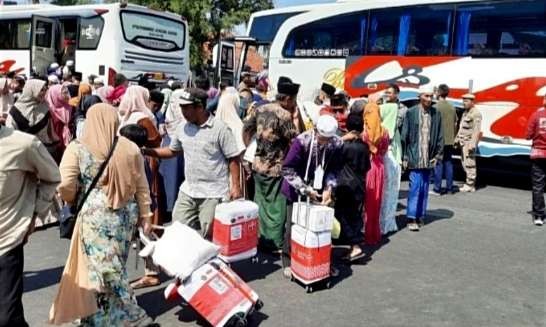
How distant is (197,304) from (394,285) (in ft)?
6.72

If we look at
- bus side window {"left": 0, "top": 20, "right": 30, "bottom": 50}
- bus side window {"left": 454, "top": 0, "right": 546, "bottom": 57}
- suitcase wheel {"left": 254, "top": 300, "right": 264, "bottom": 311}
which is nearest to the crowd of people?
suitcase wheel {"left": 254, "top": 300, "right": 264, "bottom": 311}

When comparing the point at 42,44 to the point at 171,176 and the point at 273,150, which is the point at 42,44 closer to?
the point at 171,176

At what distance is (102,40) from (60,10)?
2.27 meters

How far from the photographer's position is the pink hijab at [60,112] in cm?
727

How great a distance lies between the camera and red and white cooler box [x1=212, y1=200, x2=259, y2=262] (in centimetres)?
474

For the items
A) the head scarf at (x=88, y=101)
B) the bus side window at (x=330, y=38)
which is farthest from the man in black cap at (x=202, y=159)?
the bus side window at (x=330, y=38)

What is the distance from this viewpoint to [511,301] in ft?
16.0

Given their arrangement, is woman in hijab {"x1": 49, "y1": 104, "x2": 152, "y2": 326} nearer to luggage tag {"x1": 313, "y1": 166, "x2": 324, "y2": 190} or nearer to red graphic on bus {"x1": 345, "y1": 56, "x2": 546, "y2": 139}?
luggage tag {"x1": 313, "y1": 166, "x2": 324, "y2": 190}

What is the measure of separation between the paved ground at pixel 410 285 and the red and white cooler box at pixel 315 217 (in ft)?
2.00

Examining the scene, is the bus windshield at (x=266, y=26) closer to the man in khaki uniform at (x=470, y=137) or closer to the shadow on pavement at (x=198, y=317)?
the man in khaki uniform at (x=470, y=137)

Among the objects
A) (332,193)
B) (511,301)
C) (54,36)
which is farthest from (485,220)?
(54,36)

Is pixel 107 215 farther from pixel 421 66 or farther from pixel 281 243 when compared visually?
pixel 421 66

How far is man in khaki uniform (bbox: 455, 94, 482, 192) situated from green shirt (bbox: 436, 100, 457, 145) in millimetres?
367

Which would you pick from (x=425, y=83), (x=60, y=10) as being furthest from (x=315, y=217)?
(x=60, y=10)
